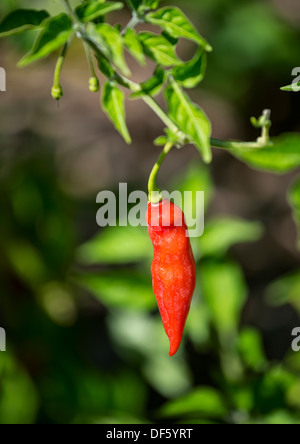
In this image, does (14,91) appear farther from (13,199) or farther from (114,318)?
(114,318)

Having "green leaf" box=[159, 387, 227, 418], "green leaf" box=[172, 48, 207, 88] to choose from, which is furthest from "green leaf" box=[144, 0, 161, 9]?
"green leaf" box=[159, 387, 227, 418]

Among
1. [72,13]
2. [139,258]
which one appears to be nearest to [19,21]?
[72,13]

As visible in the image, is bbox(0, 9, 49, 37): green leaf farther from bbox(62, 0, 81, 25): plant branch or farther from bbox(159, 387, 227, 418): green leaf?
bbox(159, 387, 227, 418): green leaf

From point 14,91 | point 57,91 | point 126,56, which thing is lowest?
point 57,91

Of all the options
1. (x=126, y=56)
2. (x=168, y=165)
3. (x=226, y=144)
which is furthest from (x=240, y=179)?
(x=226, y=144)

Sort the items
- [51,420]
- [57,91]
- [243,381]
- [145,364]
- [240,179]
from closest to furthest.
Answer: [57,91] → [243,381] → [51,420] → [145,364] → [240,179]
